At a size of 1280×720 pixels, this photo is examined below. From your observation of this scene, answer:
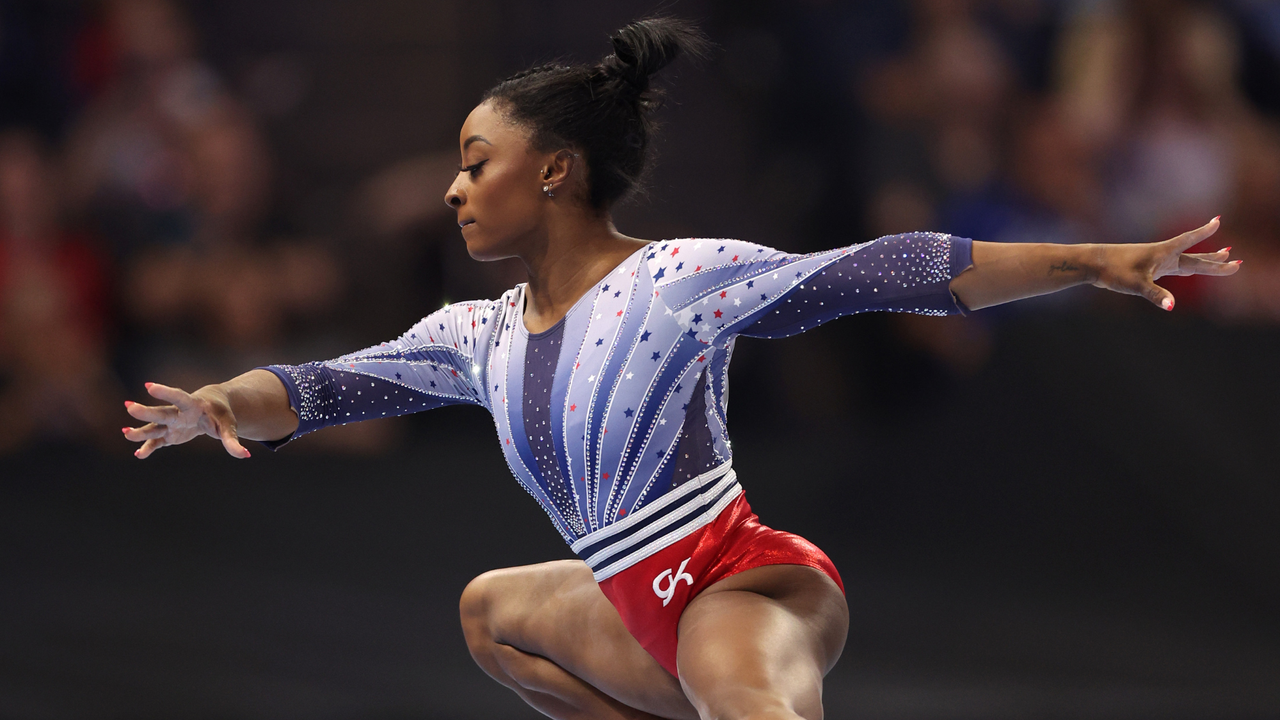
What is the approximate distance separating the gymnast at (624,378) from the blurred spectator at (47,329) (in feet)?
10.8

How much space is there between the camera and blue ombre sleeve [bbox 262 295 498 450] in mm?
2480

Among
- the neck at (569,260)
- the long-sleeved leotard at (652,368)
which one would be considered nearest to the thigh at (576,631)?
the long-sleeved leotard at (652,368)

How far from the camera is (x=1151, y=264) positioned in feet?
6.07

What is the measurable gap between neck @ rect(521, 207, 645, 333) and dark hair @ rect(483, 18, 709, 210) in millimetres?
65

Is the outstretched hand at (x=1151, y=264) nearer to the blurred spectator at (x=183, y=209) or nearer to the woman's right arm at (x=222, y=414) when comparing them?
the woman's right arm at (x=222, y=414)

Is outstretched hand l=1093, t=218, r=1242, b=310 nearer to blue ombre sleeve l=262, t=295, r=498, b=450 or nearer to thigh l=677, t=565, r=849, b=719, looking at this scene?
thigh l=677, t=565, r=849, b=719

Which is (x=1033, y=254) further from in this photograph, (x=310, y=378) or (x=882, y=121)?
(x=882, y=121)

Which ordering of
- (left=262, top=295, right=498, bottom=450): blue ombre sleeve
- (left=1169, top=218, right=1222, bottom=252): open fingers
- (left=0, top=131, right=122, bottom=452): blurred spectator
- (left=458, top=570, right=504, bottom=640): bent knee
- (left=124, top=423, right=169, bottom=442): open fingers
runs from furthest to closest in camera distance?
(left=0, top=131, right=122, bottom=452): blurred spectator → (left=458, top=570, right=504, bottom=640): bent knee → (left=262, top=295, right=498, bottom=450): blue ombre sleeve → (left=124, top=423, right=169, bottom=442): open fingers → (left=1169, top=218, right=1222, bottom=252): open fingers

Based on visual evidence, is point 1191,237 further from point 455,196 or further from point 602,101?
point 455,196

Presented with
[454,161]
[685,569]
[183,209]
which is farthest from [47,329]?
[685,569]

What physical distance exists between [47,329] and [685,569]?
4.11m

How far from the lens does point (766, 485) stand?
4.98 metres

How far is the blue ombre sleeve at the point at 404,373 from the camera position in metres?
2.48

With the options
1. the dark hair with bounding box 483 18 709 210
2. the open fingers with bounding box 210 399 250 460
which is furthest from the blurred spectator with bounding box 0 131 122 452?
the dark hair with bounding box 483 18 709 210
